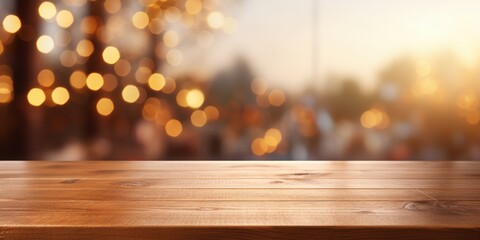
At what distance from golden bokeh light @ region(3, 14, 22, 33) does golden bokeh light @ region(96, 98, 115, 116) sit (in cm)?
47

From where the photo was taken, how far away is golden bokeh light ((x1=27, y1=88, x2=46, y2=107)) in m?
2.57

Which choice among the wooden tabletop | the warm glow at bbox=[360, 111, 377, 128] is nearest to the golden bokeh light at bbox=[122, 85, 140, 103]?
the warm glow at bbox=[360, 111, 377, 128]

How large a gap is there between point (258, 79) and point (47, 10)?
0.99 m

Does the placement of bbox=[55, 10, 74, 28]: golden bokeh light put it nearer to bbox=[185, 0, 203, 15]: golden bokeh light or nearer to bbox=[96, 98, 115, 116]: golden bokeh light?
bbox=[96, 98, 115, 116]: golden bokeh light

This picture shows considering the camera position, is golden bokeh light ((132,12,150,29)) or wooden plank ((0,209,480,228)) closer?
wooden plank ((0,209,480,228))

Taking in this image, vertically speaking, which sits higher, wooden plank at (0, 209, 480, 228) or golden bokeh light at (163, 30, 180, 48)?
golden bokeh light at (163, 30, 180, 48)

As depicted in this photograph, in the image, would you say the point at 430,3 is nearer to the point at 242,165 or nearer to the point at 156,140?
the point at 156,140

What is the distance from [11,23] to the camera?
2.56 m

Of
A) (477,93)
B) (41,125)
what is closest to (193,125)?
(41,125)

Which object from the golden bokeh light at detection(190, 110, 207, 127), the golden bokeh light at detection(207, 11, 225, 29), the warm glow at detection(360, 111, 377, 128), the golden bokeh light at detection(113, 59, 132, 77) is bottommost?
the warm glow at detection(360, 111, 377, 128)

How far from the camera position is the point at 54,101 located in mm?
2678

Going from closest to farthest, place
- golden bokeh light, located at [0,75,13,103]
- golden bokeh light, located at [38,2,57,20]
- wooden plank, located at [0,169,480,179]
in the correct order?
1. wooden plank, located at [0,169,480,179]
2. golden bokeh light, located at [0,75,13,103]
3. golden bokeh light, located at [38,2,57,20]

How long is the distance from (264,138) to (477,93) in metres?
0.98

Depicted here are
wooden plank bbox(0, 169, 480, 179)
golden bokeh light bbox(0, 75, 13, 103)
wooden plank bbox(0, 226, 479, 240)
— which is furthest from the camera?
golden bokeh light bbox(0, 75, 13, 103)
